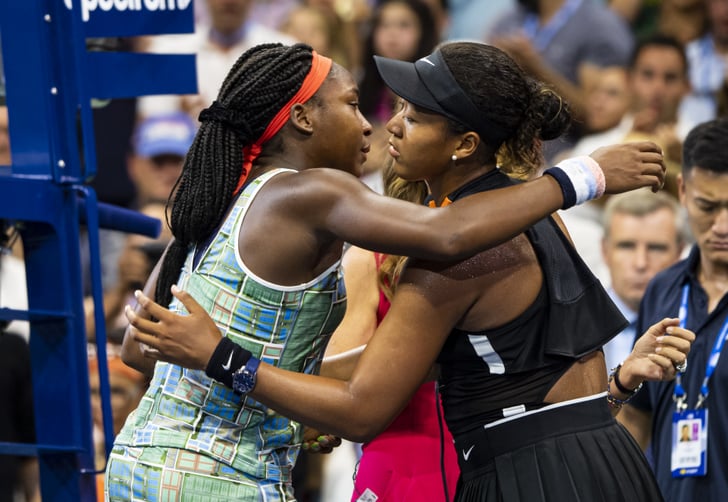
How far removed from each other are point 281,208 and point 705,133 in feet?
7.11

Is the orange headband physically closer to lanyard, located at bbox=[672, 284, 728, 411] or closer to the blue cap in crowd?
lanyard, located at bbox=[672, 284, 728, 411]

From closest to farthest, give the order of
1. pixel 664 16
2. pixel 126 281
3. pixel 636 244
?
pixel 636 244 → pixel 126 281 → pixel 664 16

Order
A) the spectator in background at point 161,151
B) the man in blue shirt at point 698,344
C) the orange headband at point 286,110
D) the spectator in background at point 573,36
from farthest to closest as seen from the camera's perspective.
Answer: the spectator in background at point 573,36
the spectator in background at point 161,151
the man in blue shirt at point 698,344
the orange headband at point 286,110

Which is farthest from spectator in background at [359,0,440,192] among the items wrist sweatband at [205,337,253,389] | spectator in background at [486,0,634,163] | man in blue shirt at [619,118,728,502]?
wrist sweatband at [205,337,253,389]

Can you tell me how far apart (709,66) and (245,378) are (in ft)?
19.2

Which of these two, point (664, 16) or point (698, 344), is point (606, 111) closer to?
point (664, 16)

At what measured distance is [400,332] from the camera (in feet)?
8.96

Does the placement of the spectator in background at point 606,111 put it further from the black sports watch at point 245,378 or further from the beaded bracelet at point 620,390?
the black sports watch at point 245,378

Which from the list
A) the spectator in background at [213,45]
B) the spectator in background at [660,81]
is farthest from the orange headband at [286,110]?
the spectator in background at [660,81]

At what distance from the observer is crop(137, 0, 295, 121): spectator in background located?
762 cm

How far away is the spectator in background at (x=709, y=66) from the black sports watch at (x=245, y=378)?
5.53m

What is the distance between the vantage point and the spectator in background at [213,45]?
25.0 ft

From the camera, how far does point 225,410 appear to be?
2.79m

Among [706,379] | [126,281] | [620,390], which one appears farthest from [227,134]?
[126,281]
